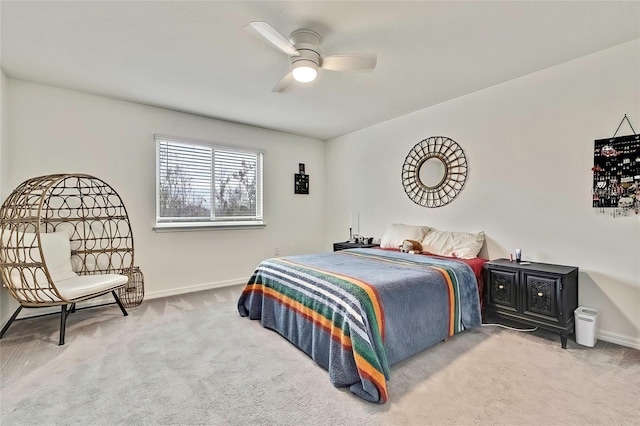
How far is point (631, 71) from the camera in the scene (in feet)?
8.04

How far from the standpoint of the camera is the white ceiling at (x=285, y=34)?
203 centimetres

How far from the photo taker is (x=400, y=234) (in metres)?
3.99

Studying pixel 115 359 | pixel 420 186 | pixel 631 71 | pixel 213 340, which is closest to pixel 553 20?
pixel 631 71

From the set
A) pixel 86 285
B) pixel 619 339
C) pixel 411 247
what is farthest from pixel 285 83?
pixel 619 339

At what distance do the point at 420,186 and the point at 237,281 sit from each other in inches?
120

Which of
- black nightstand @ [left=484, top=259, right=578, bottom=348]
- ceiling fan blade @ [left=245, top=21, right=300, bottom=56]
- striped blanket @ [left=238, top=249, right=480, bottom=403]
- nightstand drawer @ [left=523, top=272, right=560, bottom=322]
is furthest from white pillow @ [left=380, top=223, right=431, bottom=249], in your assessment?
ceiling fan blade @ [left=245, top=21, right=300, bottom=56]

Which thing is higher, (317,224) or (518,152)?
(518,152)

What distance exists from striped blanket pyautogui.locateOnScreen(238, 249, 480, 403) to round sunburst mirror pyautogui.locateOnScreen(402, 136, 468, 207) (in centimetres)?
111

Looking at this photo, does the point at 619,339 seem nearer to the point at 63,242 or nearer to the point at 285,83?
the point at 285,83

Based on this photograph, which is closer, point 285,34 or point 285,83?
point 285,34

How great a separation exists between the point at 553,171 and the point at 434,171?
1281 millimetres

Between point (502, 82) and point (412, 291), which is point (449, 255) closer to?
point (412, 291)

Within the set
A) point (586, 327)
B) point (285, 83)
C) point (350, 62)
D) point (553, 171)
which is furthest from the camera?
point (553, 171)

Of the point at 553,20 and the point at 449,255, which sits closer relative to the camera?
the point at 553,20
